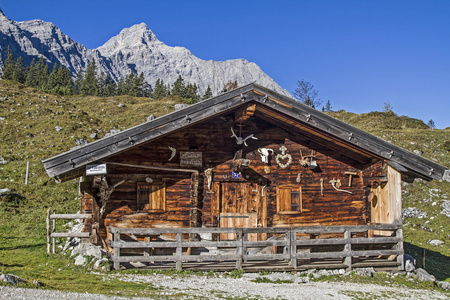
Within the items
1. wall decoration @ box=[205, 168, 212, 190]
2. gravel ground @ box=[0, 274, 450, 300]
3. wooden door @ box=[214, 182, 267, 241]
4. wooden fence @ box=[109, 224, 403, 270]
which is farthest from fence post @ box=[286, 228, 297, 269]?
wall decoration @ box=[205, 168, 212, 190]

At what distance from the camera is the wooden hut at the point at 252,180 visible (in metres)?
12.2

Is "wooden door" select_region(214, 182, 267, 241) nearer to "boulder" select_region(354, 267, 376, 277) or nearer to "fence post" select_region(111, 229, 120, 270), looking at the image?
"boulder" select_region(354, 267, 376, 277)

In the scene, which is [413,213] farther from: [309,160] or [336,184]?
[309,160]

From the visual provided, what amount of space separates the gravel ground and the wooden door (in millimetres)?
3116

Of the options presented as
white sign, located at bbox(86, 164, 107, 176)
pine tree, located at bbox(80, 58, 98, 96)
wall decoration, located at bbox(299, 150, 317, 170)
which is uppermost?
pine tree, located at bbox(80, 58, 98, 96)

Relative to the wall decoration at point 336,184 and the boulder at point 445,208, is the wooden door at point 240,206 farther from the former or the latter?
the boulder at point 445,208

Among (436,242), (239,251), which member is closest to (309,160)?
(239,251)

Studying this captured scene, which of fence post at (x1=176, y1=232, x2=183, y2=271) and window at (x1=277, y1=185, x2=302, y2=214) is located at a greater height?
window at (x1=277, y1=185, x2=302, y2=214)

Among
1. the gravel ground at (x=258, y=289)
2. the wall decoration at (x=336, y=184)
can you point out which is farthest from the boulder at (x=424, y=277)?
the wall decoration at (x=336, y=184)

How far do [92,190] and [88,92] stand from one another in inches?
2995

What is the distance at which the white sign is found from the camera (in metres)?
12.0

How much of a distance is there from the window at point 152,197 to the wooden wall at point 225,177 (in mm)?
163

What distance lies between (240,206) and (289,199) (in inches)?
70.8

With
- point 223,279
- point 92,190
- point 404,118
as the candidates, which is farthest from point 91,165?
point 404,118
